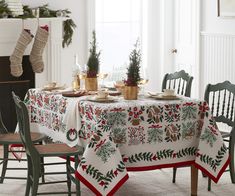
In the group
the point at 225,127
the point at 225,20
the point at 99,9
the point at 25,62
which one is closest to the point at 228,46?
the point at 225,20

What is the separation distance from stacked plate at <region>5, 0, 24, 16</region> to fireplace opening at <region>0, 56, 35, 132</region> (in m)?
0.52

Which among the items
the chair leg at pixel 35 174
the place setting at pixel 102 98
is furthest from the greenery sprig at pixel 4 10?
the chair leg at pixel 35 174

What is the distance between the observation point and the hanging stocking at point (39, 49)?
284 inches

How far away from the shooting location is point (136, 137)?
499 centimetres

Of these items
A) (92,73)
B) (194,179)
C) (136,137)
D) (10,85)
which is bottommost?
(194,179)

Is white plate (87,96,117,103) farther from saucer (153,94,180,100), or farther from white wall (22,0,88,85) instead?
white wall (22,0,88,85)

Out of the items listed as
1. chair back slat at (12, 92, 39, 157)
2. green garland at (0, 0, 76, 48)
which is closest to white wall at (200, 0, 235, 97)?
green garland at (0, 0, 76, 48)

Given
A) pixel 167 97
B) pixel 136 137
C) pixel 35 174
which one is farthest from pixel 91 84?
pixel 35 174

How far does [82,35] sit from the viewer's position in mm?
8094

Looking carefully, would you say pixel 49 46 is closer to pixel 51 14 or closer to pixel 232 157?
pixel 51 14

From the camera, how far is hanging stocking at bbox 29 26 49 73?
23.6 ft

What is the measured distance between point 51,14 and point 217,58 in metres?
1.90

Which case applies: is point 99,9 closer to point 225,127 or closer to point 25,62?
point 25,62

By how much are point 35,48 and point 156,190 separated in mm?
2390
